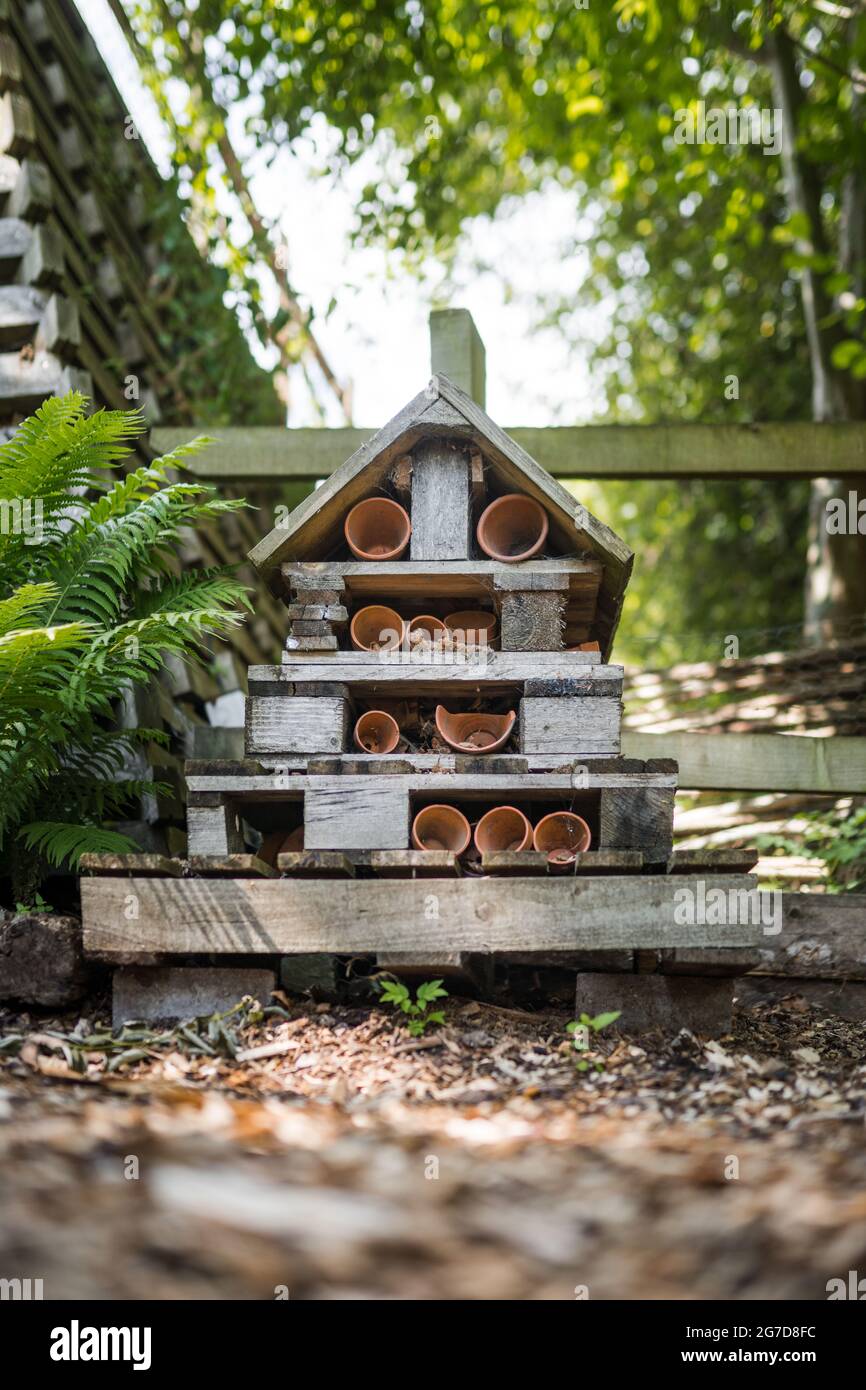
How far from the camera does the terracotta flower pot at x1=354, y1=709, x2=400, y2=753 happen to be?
3998 millimetres

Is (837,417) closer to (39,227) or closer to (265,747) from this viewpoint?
(39,227)

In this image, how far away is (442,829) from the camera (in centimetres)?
397

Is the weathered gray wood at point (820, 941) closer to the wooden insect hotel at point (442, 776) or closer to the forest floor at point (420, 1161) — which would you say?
the forest floor at point (420, 1161)

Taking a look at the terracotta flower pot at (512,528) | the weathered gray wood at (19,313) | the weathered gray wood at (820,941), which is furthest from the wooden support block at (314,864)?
the weathered gray wood at (19,313)

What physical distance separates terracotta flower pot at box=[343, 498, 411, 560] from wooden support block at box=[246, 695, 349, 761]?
557 millimetres

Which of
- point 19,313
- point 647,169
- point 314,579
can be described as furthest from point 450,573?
point 647,169

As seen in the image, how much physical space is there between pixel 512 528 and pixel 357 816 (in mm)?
1199


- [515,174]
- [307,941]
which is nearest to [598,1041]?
[307,941]

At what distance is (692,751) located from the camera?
195 inches

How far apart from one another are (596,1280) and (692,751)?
10.3 feet

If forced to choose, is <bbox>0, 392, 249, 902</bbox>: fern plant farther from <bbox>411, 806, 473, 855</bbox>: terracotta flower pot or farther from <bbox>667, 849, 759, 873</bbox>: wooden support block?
<bbox>667, 849, 759, 873</bbox>: wooden support block

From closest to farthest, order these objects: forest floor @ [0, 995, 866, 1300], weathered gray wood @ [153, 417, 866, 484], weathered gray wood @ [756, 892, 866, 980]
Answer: forest floor @ [0, 995, 866, 1300]
weathered gray wood @ [756, 892, 866, 980]
weathered gray wood @ [153, 417, 866, 484]

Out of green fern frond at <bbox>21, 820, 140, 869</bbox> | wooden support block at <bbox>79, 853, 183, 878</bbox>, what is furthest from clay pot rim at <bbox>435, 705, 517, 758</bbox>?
green fern frond at <bbox>21, 820, 140, 869</bbox>

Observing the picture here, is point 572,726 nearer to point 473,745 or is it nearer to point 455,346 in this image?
A: point 473,745
